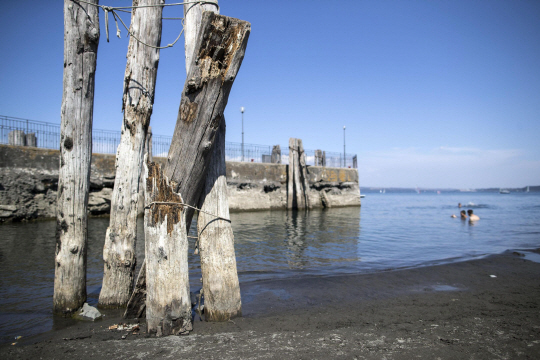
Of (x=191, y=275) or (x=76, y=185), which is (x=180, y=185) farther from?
(x=191, y=275)

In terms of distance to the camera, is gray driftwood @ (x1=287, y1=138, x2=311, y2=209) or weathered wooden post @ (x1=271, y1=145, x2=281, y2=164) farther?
weathered wooden post @ (x1=271, y1=145, x2=281, y2=164)

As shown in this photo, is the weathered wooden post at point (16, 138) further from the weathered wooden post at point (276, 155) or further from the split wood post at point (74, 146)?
the split wood post at point (74, 146)

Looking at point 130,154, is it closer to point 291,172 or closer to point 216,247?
point 216,247

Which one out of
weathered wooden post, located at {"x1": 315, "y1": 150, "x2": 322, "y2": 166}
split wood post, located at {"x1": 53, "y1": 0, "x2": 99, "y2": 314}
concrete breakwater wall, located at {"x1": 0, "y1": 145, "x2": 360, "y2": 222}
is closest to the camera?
split wood post, located at {"x1": 53, "y1": 0, "x2": 99, "y2": 314}

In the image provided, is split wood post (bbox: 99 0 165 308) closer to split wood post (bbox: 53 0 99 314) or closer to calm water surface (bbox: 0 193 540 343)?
split wood post (bbox: 53 0 99 314)

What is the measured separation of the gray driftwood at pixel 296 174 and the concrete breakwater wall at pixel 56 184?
0.33 m

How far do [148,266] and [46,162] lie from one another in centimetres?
1171

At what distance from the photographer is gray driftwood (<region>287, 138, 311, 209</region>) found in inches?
752

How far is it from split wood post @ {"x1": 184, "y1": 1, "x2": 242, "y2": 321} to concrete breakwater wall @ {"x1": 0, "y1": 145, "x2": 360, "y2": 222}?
11.4 m

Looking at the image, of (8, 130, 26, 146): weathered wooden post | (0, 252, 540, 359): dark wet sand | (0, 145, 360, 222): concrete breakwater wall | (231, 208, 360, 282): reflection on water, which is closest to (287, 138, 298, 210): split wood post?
(0, 145, 360, 222): concrete breakwater wall

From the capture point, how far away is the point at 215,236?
11.2ft

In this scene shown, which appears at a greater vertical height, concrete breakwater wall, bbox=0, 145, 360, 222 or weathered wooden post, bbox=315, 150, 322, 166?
weathered wooden post, bbox=315, 150, 322, 166

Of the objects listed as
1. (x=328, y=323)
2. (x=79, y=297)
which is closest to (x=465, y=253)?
(x=328, y=323)

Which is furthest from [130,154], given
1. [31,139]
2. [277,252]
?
[31,139]
